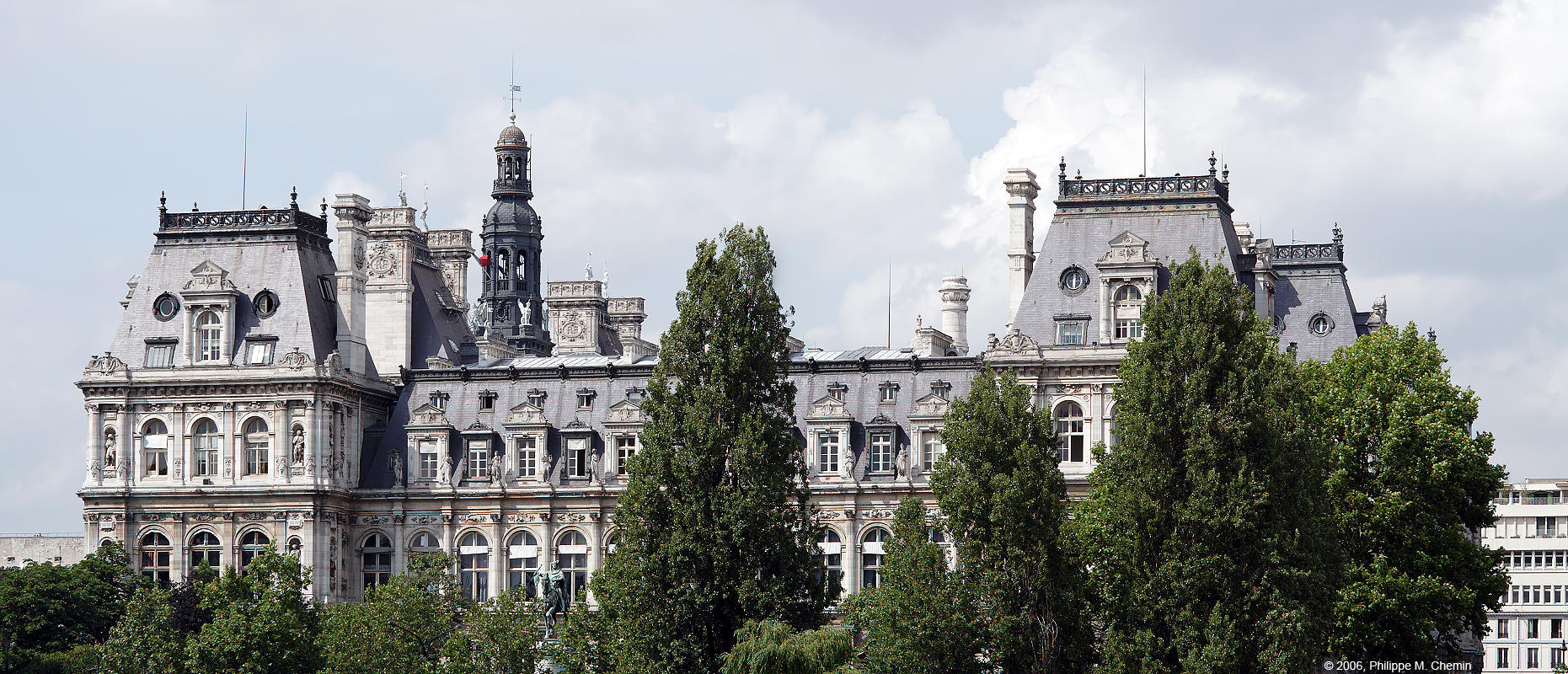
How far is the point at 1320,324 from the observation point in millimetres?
110125

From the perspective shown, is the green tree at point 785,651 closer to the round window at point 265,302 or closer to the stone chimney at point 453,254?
the round window at point 265,302

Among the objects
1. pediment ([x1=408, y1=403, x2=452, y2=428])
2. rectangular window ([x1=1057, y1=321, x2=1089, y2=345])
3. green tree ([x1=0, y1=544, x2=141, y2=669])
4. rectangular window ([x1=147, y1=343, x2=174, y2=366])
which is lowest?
green tree ([x1=0, y1=544, x2=141, y2=669])

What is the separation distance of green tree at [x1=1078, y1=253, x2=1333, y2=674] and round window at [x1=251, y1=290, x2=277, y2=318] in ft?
157

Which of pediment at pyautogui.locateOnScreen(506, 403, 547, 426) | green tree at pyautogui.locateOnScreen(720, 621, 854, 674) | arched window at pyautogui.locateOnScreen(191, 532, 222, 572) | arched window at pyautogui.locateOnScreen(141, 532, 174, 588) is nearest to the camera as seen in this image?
green tree at pyautogui.locateOnScreen(720, 621, 854, 674)

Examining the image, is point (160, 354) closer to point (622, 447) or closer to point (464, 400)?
point (464, 400)

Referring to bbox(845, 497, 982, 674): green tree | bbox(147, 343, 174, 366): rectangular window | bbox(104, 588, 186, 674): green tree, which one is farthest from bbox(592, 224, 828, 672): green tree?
bbox(147, 343, 174, 366): rectangular window

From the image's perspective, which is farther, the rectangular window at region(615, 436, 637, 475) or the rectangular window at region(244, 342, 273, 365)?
the rectangular window at region(244, 342, 273, 365)

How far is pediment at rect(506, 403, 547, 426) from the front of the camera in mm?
111625

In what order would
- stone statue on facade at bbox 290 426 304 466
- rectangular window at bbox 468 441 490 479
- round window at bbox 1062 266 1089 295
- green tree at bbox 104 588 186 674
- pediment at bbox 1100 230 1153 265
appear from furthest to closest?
rectangular window at bbox 468 441 490 479, stone statue on facade at bbox 290 426 304 466, round window at bbox 1062 266 1089 295, pediment at bbox 1100 230 1153 265, green tree at bbox 104 588 186 674

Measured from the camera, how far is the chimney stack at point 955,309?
391 feet

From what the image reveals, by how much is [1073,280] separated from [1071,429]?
6973 mm

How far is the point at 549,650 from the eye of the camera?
8438 centimetres

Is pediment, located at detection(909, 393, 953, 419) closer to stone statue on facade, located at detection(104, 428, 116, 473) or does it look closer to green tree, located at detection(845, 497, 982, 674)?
green tree, located at detection(845, 497, 982, 674)

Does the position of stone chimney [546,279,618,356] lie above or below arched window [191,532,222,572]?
above
